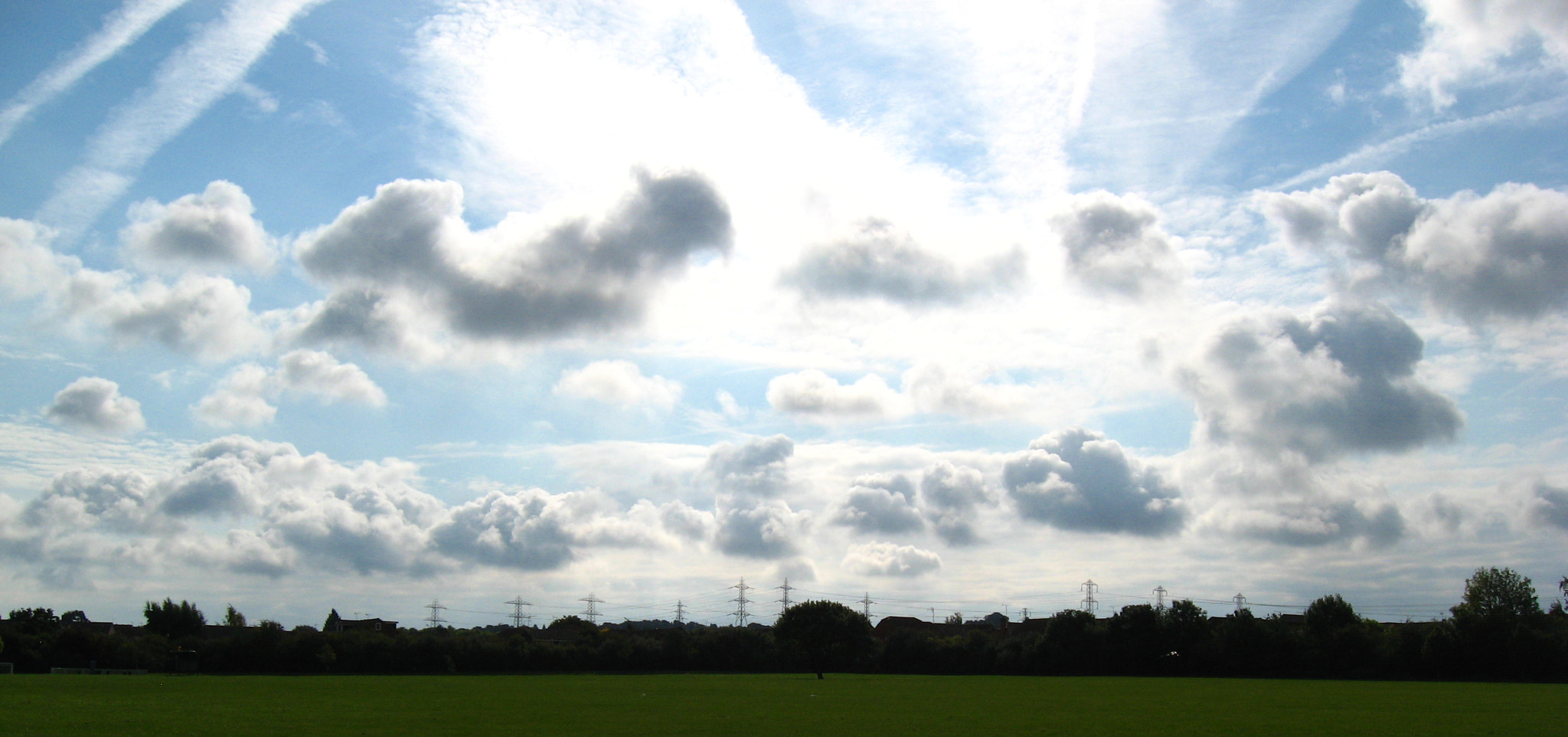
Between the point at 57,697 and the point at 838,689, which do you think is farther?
the point at 838,689

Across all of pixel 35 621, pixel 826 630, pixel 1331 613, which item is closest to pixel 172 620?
pixel 35 621

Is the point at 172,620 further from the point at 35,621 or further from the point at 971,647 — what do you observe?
the point at 971,647

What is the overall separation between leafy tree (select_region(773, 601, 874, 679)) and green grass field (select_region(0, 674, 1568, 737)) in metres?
46.4

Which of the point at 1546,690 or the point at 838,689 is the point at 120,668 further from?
the point at 1546,690

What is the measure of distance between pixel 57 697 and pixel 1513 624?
347 ft

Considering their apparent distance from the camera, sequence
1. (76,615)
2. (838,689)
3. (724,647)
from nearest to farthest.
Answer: (838,689)
(724,647)
(76,615)

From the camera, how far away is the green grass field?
33.5 m

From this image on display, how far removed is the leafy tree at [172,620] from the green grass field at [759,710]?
286 feet

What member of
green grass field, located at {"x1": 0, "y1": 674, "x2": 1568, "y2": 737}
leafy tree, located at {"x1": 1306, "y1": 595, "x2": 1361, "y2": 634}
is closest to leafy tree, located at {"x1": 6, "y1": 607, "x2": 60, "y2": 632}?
green grass field, located at {"x1": 0, "y1": 674, "x2": 1568, "y2": 737}

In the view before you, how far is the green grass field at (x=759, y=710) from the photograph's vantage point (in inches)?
1320

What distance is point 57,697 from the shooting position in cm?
4612

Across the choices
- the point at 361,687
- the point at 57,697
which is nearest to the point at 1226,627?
the point at 361,687

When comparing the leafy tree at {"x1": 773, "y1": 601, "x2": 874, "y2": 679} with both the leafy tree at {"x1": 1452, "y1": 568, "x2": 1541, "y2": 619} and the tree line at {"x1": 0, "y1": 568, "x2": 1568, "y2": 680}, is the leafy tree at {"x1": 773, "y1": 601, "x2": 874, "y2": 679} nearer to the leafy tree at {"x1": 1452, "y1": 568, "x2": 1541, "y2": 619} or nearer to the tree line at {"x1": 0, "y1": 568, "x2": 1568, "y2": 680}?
the tree line at {"x1": 0, "y1": 568, "x2": 1568, "y2": 680}

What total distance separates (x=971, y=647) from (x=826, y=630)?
17770mm
